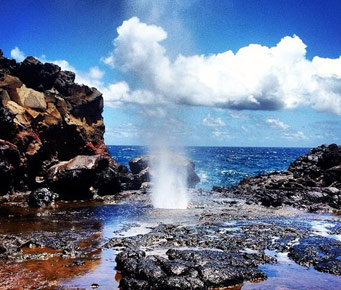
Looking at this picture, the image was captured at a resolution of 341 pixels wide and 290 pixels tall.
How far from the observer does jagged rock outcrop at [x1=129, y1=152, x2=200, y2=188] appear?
42.6 meters

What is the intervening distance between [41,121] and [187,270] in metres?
27.3

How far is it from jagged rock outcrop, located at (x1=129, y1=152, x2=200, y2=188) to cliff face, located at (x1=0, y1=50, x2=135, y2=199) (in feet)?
13.9

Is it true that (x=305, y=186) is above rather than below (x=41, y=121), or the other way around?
below

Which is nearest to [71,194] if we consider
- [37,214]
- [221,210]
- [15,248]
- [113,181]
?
[113,181]

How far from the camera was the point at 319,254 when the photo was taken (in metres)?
12.3

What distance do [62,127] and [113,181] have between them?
8471mm

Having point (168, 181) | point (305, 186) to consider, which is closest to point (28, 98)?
point (168, 181)

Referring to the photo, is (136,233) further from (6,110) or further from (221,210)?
(6,110)

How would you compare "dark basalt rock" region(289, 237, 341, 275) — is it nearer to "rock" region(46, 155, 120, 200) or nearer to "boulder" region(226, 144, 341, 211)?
"boulder" region(226, 144, 341, 211)

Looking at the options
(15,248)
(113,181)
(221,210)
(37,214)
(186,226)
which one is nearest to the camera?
(15,248)

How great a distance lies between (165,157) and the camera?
1796 inches

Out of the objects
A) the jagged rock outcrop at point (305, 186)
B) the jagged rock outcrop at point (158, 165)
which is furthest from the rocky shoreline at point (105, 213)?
the jagged rock outcrop at point (158, 165)

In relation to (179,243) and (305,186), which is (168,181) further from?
(179,243)

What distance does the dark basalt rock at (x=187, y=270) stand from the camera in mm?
9047
